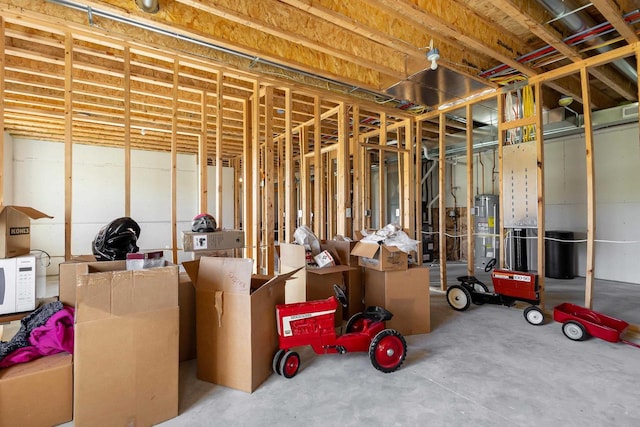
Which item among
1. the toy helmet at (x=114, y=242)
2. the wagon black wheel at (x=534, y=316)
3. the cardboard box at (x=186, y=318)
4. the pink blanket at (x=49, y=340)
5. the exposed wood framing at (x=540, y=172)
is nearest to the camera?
the pink blanket at (x=49, y=340)

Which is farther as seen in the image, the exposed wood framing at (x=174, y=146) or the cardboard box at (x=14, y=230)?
the exposed wood framing at (x=174, y=146)

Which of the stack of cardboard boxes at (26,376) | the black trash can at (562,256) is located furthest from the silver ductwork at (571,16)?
the stack of cardboard boxes at (26,376)

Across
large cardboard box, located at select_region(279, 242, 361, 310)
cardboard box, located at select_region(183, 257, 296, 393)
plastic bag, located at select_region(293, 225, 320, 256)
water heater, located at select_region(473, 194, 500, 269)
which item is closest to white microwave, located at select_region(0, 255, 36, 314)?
cardboard box, located at select_region(183, 257, 296, 393)

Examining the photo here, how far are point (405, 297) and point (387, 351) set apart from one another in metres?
0.91

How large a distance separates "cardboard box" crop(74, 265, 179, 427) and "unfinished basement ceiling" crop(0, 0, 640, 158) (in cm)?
227

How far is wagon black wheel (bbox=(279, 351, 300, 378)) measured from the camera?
2.33m

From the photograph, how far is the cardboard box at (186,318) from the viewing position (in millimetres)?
2594

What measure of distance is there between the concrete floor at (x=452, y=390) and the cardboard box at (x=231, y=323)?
Result: 106mm

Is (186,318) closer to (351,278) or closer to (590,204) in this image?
(351,278)

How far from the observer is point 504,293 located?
3.88 m

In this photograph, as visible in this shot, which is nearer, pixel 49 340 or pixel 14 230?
pixel 49 340

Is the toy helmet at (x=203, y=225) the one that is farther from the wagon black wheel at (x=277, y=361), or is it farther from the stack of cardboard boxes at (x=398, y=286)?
the stack of cardboard boxes at (x=398, y=286)

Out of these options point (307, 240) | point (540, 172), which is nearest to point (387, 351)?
point (307, 240)

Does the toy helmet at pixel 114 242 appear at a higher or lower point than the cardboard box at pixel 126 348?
higher
